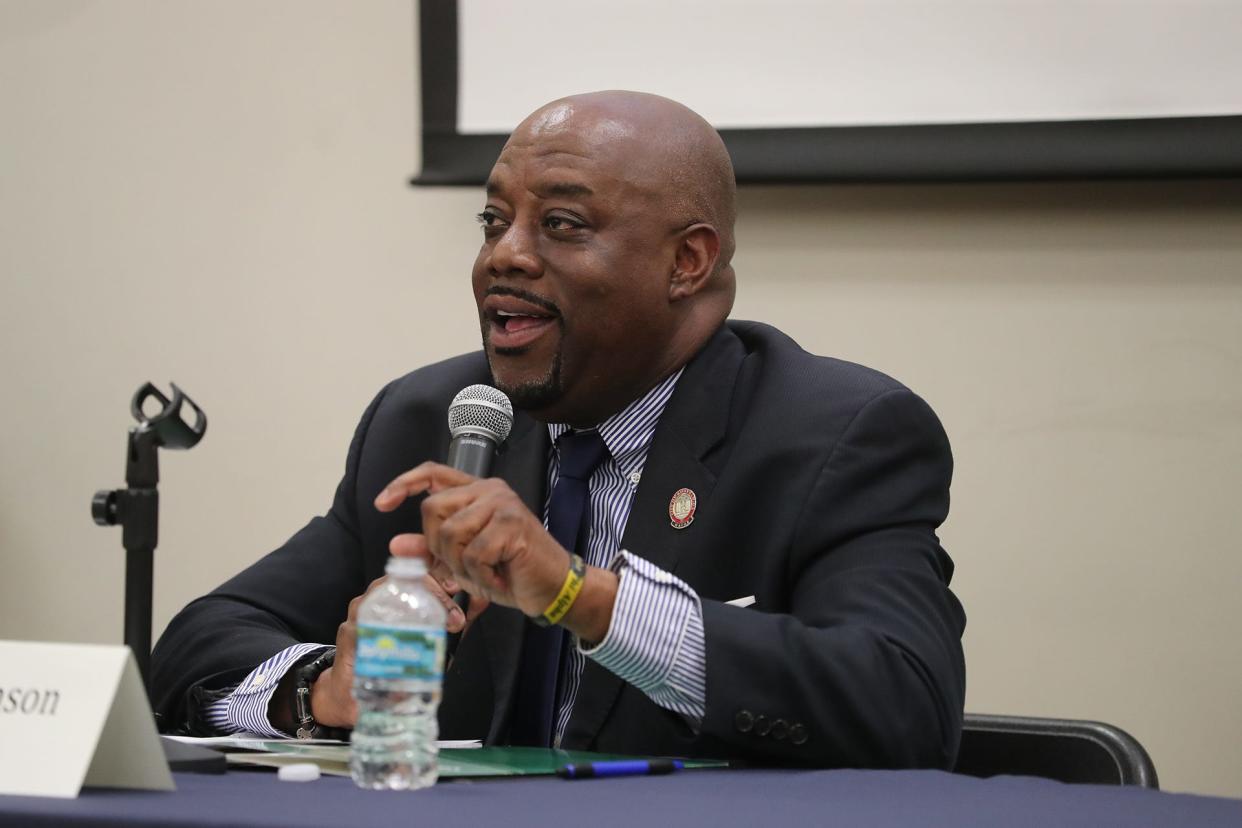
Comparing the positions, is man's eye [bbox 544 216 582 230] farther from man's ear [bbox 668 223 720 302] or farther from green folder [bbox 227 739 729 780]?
green folder [bbox 227 739 729 780]

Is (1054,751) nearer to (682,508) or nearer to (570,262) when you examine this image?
(682,508)

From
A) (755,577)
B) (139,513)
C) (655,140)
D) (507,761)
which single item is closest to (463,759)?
(507,761)

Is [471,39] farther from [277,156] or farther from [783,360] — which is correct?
[783,360]

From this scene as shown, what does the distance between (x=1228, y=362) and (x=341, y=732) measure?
214cm

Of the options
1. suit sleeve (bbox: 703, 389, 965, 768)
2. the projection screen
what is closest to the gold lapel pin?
suit sleeve (bbox: 703, 389, 965, 768)

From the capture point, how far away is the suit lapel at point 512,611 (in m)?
2.22

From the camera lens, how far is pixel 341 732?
80.9 inches

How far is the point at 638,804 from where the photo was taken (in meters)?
1.28

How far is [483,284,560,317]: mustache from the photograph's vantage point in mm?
2346

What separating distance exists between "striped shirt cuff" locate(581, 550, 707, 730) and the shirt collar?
570mm

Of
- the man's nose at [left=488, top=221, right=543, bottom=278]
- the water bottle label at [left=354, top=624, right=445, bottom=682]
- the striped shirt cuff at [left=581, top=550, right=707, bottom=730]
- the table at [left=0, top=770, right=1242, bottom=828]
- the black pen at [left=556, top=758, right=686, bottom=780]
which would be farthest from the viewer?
the man's nose at [left=488, top=221, right=543, bottom=278]

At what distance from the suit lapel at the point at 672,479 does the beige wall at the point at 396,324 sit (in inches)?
41.9

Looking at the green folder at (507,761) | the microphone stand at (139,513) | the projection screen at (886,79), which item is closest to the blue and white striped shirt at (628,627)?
the green folder at (507,761)

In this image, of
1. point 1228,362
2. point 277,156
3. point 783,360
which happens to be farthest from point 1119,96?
point 277,156
